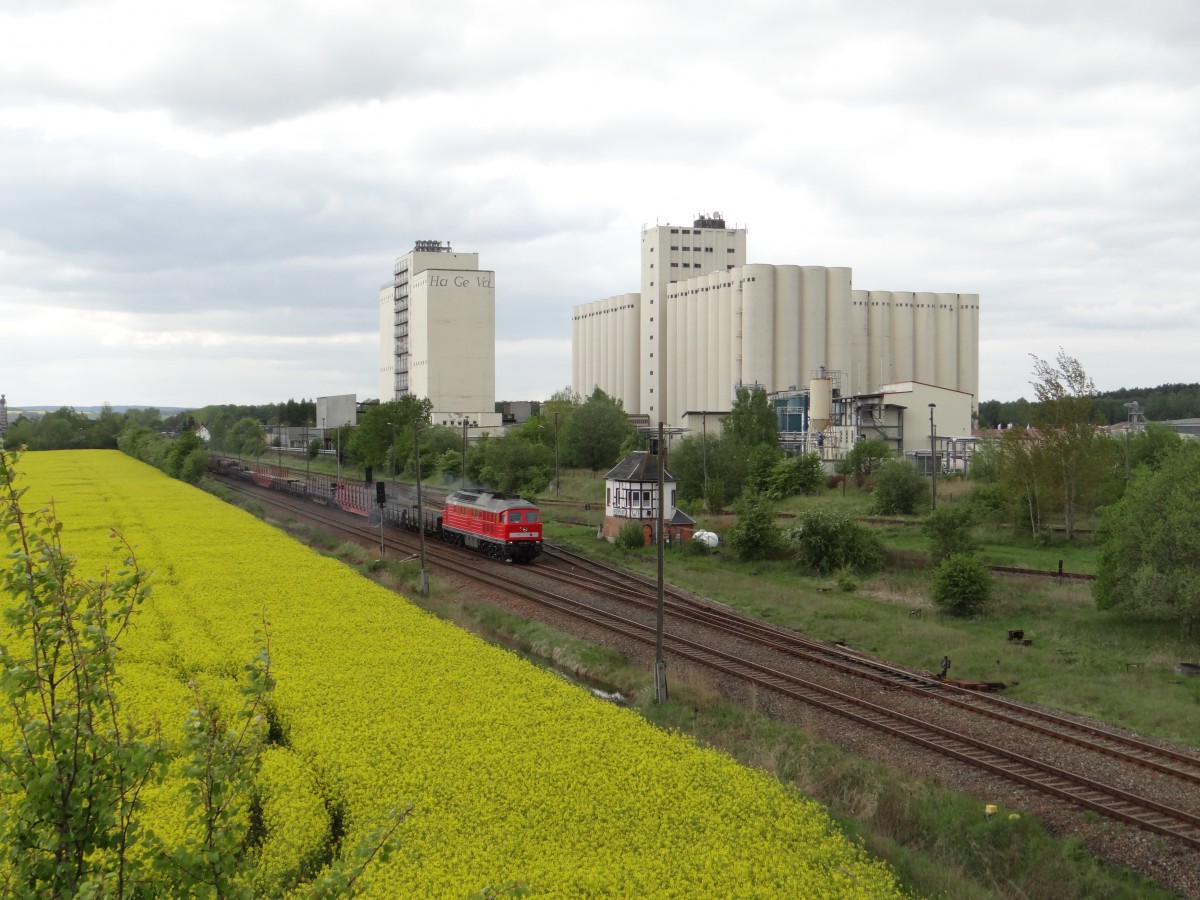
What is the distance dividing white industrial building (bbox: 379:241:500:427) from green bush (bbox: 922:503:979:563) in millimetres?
85965

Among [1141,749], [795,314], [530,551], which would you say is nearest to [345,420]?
[795,314]

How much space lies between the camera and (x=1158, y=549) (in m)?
29.3

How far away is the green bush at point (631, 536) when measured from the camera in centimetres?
4853

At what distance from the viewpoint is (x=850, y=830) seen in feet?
48.9

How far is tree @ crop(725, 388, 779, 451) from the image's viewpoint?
80.9 metres

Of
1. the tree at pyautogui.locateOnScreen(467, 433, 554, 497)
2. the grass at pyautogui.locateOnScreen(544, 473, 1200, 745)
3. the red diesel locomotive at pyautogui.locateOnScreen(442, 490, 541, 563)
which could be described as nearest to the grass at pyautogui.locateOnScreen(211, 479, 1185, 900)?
the grass at pyautogui.locateOnScreen(544, 473, 1200, 745)

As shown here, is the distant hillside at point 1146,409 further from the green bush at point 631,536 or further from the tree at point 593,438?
the green bush at point 631,536

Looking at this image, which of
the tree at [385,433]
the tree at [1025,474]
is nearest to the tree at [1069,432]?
the tree at [1025,474]

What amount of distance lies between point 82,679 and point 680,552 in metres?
42.4

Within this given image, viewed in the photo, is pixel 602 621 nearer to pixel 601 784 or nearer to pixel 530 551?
pixel 530 551

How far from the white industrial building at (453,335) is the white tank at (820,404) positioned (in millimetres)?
47424

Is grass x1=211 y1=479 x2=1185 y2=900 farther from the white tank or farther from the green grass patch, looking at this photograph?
the white tank

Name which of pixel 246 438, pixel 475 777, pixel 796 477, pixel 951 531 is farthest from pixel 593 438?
pixel 475 777

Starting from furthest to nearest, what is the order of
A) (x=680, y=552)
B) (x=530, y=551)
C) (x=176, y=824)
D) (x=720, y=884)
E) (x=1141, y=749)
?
(x=680, y=552) → (x=530, y=551) → (x=1141, y=749) → (x=176, y=824) → (x=720, y=884)
